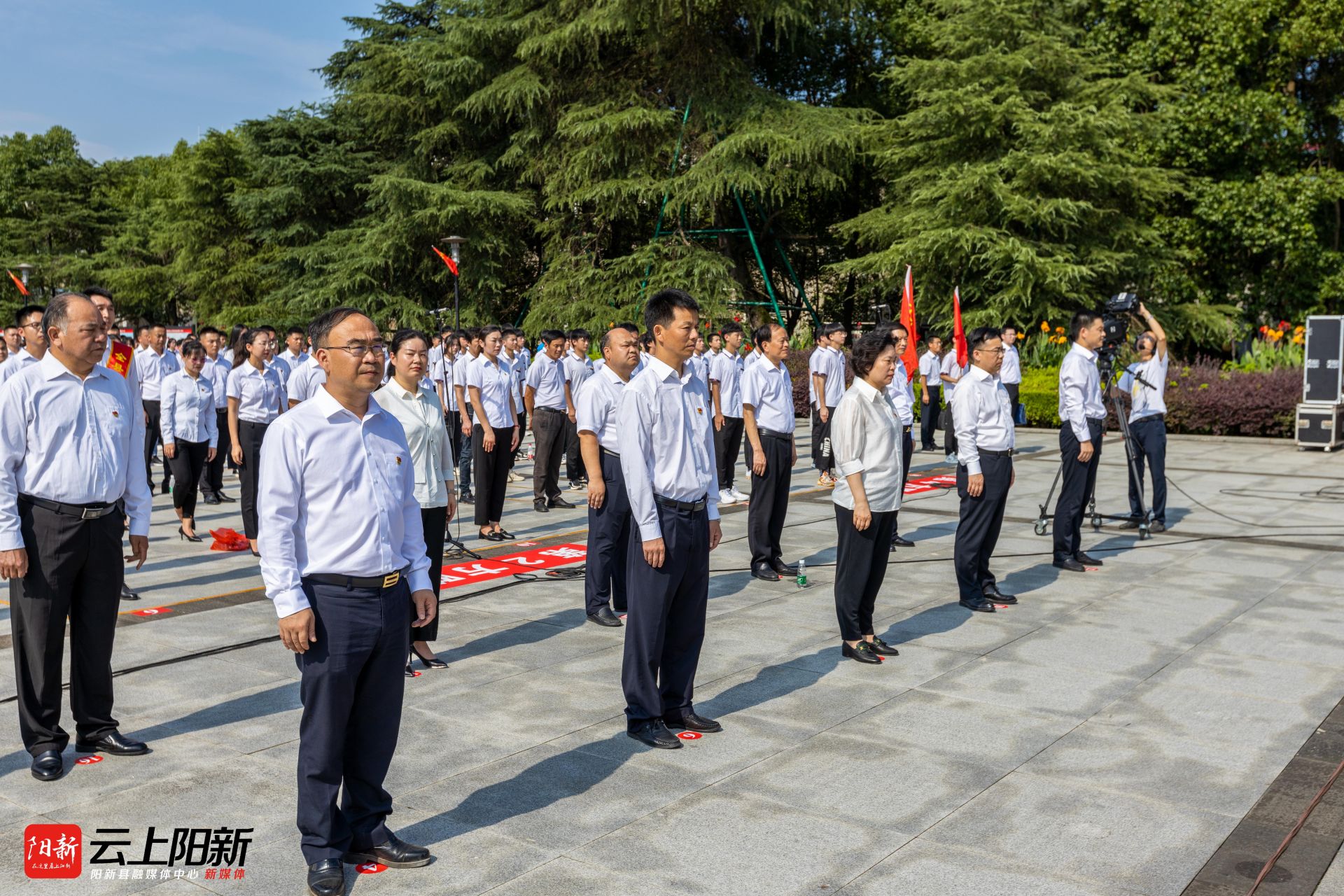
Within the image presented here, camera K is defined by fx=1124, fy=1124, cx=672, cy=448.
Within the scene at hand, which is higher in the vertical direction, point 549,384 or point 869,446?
point 549,384

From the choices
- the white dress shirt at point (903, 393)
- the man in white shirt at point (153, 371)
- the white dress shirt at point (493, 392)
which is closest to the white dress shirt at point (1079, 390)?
the white dress shirt at point (903, 393)

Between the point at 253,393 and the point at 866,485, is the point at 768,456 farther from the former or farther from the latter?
the point at 253,393

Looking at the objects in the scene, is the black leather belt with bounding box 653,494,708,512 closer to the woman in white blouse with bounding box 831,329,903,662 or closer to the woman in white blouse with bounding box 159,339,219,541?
the woman in white blouse with bounding box 831,329,903,662

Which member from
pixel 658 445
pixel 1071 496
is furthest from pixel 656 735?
pixel 1071 496

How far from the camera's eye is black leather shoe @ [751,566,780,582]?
8770 millimetres

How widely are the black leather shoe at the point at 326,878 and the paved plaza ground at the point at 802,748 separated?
0.34ft

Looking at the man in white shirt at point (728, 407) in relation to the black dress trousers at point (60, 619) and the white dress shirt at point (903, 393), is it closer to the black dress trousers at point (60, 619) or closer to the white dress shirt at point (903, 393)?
the white dress shirt at point (903, 393)

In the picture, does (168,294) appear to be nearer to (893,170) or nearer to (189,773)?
(893,170)

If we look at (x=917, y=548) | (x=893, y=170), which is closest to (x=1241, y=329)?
(x=893, y=170)

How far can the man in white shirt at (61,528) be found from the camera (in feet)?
15.6

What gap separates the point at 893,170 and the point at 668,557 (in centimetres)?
2648

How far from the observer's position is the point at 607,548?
7492 millimetres

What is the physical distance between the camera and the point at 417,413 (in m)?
6.41

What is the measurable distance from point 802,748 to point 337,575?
240 cm
